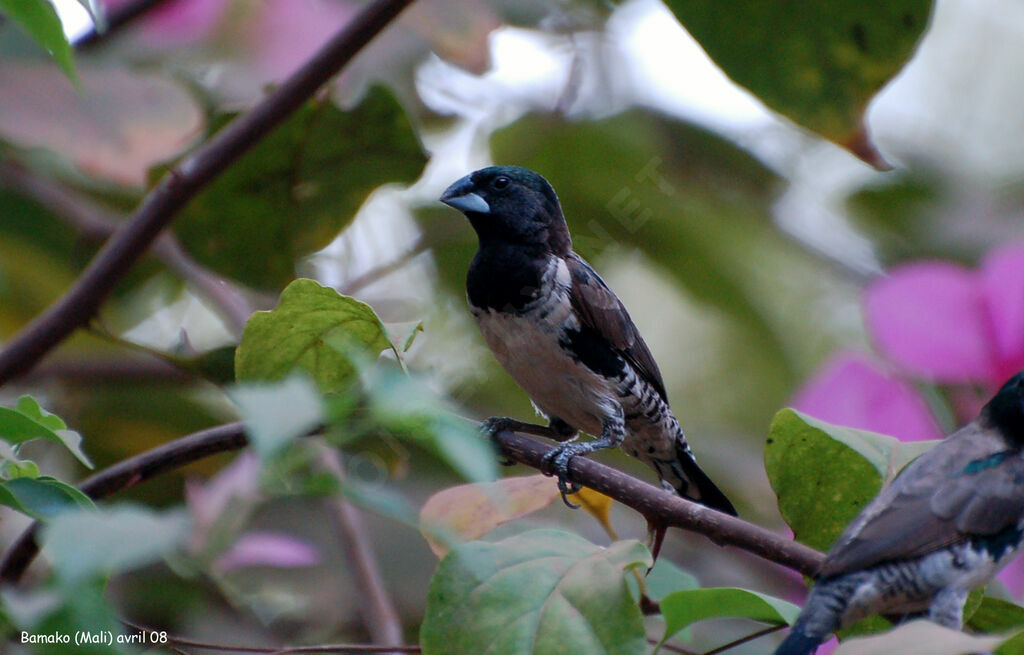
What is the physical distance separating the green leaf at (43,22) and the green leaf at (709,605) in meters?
0.74

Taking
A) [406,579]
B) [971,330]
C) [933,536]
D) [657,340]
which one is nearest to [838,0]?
[971,330]

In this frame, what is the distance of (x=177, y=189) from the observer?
1.55 metres

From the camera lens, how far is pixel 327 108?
196cm

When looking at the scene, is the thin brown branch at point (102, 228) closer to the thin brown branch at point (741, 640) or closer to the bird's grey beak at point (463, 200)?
the bird's grey beak at point (463, 200)

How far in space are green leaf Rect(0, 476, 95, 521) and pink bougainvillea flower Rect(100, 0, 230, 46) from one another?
5.33ft

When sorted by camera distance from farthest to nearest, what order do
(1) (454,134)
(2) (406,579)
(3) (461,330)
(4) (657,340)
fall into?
(4) (657,340) → (1) (454,134) → (3) (461,330) → (2) (406,579)

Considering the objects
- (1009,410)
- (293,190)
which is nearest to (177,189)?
(293,190)

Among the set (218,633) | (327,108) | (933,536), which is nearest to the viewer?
(933,536)

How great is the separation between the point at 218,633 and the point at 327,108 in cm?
103

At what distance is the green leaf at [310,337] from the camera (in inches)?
43.1

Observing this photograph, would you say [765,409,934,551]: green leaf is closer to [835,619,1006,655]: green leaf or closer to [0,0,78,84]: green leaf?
[835,619,1006,655]: green leaf

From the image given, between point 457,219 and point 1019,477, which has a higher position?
point 1019,477

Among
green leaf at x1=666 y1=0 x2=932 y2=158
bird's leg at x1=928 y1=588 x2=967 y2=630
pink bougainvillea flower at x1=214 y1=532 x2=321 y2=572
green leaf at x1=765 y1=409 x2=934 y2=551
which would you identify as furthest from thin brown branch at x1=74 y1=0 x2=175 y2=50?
bird's leg at x1=928 y1=588 x2=967 y2=630

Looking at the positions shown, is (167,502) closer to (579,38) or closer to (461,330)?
(461,330)
